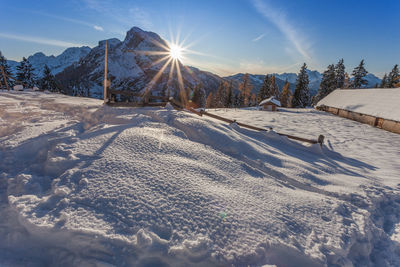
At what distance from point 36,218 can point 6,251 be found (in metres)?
0.36

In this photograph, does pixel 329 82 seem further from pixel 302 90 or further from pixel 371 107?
pixel 371 107

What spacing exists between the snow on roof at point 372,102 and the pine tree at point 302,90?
11.0 meters

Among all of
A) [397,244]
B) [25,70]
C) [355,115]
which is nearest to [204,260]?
[397,244]

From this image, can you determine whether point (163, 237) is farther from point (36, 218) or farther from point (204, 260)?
point (36, 218)

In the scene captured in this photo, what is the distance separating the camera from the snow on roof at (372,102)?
1814cm

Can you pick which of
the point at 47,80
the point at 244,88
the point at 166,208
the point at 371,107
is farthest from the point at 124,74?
the point at 166,208

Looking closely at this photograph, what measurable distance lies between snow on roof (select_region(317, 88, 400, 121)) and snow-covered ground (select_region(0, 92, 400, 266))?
20129 mm

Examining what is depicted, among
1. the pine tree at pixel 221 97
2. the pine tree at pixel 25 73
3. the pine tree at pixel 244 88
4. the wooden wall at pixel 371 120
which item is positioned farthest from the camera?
the pine tree at pixel 221 97

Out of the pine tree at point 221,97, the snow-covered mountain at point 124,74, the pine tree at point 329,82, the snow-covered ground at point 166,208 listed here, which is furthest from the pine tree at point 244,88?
the snow-covered mountain at point 124,74

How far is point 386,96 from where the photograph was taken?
21438 mm

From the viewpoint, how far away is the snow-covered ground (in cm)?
202

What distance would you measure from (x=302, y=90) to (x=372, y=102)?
21246mm

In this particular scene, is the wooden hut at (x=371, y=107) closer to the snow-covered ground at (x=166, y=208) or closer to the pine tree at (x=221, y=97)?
the snow-covered ground at (x=166, y=208)

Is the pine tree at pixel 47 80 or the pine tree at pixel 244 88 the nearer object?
the pine tree at pixel 47 80
